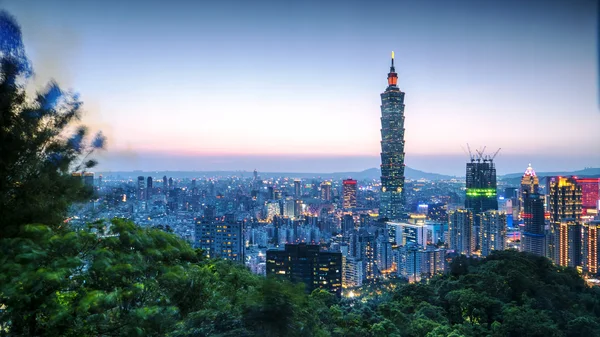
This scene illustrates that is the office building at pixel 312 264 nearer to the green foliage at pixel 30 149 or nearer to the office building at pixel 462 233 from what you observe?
the green foliage at pixel 30 149

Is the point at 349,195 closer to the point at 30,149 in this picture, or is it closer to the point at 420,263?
the point at 420,263

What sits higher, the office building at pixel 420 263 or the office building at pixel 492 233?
the office building at pixel 492 233

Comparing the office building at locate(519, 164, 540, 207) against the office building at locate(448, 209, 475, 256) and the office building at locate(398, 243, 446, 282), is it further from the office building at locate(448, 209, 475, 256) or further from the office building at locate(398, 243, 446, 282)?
the office building at locate(398, 243, 446, 282)

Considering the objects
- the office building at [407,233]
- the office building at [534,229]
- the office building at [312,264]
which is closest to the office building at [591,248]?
the office building at [534,229]

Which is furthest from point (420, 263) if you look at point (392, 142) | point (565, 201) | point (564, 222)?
point (392, 142)

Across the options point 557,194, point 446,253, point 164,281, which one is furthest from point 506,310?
point 557,194
